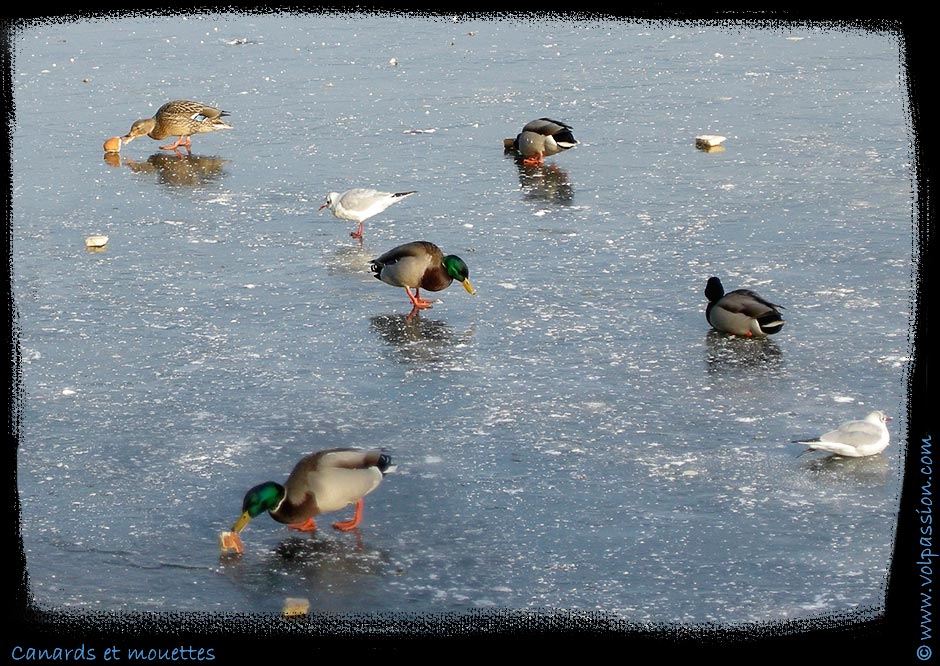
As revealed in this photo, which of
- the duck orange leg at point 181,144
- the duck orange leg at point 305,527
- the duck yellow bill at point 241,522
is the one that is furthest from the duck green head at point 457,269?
the duck orange leg at point 181,144

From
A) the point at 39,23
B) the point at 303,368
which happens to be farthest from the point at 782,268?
the point at 39,23

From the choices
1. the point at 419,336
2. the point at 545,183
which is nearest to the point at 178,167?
the point at 545,183

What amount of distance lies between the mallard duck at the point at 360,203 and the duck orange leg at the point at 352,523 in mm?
4979

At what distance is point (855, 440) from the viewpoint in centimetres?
710

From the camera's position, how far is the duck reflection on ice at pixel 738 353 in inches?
338

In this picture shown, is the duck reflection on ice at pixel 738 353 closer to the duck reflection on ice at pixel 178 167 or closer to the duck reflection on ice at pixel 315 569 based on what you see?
the duck reflection on ice at pixel 315 569

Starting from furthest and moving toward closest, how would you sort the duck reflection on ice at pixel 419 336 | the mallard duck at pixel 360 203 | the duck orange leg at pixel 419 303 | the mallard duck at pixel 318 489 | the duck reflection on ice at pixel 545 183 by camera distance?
the duck reflection on ice at pixel 545 183
the mallard duck at pixel 360 203
the duck orange leg at pixel 419 303
the duck reflection on ice at pixel 419 336
the mallard duck at pixel 318 489

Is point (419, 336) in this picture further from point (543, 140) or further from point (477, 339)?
point (543, 140)

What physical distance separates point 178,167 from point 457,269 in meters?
5.35

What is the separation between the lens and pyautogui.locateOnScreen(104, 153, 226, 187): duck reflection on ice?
13380 millimetres

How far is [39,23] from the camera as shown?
2162 cm

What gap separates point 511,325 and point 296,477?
3084 millimetres

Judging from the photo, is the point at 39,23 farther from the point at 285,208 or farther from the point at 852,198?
the point at 852,198

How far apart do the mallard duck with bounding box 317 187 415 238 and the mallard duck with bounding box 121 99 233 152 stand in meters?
3.49
